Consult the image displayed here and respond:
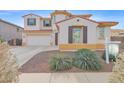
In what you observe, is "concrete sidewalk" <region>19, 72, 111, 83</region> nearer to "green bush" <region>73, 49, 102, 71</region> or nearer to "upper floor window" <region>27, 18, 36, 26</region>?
"green bush" <region>73, 49, 102, 71</region>

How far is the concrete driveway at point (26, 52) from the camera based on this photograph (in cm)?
616

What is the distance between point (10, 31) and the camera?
6223 mm

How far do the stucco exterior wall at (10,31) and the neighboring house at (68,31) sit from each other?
136 millimetres

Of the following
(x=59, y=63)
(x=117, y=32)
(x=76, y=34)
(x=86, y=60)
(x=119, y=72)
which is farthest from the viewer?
(x=86, y=60)

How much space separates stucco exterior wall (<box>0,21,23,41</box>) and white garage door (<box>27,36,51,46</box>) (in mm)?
244

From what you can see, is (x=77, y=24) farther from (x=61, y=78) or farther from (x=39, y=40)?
(x=61, y=78)

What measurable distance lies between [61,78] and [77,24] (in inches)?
51.2

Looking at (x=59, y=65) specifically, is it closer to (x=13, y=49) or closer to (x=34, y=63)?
(x=34, y=63)

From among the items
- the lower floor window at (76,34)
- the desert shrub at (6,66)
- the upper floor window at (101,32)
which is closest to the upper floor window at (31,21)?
the lower floor window at (76,34)

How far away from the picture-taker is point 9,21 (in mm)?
6184

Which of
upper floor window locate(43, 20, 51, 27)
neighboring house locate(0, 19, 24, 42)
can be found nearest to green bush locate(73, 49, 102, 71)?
upper floor window locate(43, 20, 51, 27)

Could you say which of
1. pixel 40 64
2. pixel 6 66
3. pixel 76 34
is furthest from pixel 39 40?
pixel 6 66

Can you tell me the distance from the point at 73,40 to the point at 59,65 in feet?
2.40

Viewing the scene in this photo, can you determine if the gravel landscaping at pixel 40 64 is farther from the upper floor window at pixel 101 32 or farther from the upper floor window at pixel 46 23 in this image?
the upper floor window at pixel 46 23
